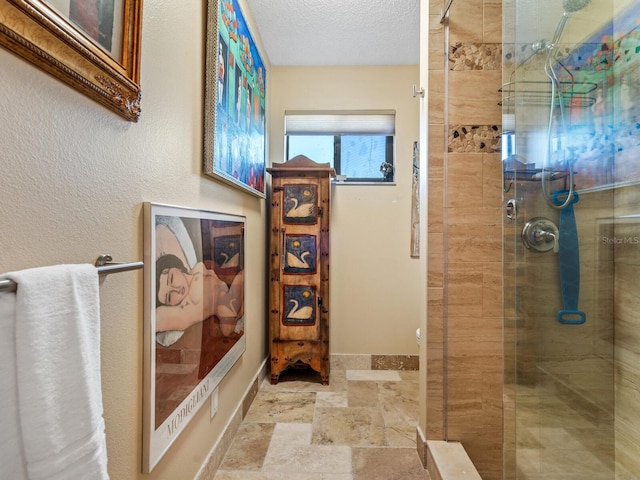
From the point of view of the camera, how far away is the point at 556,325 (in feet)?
4.43

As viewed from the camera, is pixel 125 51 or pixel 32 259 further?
pixel 125 51

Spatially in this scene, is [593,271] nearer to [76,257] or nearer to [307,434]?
[307,434]

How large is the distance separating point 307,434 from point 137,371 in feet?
4.19

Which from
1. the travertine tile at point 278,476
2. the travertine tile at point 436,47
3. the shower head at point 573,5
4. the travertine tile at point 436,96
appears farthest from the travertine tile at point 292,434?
the shower head at point 573,5

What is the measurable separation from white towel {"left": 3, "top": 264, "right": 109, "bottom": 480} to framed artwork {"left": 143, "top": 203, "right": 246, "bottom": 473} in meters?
0.40

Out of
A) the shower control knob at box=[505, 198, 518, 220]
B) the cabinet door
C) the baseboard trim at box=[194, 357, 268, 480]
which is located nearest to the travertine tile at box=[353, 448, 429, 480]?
the baseboard trim at box=[194, 357, 268, 480]

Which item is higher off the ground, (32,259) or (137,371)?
(32,259)

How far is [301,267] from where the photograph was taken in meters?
2.50

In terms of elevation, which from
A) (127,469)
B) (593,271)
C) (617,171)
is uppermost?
(617,171)

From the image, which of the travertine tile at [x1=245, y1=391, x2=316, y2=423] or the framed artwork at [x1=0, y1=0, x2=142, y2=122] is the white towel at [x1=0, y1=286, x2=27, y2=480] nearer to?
the framed artwork at [x1=0, y1=0, x2=142, y2=122]

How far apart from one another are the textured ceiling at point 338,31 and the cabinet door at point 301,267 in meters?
1.13

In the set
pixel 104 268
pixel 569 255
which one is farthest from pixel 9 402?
pixel 569 255

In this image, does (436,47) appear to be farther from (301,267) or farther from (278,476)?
(278,476)

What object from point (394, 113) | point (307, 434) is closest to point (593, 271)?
point (307, 434)
